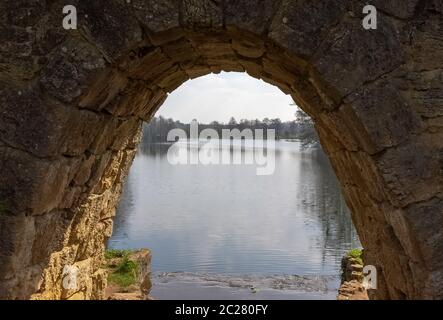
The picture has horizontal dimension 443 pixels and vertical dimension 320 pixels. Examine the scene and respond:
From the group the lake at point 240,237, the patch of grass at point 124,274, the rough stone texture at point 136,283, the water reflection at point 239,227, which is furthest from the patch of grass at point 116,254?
the water reflection at point 239,227

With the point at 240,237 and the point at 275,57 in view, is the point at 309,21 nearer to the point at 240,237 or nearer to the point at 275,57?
the point at 275,57

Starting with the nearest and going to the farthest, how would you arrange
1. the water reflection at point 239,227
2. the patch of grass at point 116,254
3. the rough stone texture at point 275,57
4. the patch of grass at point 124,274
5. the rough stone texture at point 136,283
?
the rough stone texture at point 275,57 → the rough stone texture at point 136,283 → the patch of grass at point 124,274 → the patch of grass at point 116,254 → the water reflection at point 239,227

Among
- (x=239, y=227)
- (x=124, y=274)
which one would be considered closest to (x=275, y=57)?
(x=124, y=274)

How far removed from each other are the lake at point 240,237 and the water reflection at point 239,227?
0.03 meters

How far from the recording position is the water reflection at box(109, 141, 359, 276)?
13266 millimetres

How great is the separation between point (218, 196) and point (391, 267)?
2054 centimetres

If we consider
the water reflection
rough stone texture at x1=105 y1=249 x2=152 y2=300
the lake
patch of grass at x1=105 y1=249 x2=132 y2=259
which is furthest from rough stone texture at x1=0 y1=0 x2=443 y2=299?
the water reflection

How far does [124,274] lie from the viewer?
21.1 ft

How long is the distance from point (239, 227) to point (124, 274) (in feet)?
35.1

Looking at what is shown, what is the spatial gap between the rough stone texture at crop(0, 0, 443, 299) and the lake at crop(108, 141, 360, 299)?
Result: 8272 millimetres

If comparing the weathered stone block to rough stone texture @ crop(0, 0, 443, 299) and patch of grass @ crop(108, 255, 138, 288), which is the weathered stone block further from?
patch of grass @ crop(108, 255, 138, 288)

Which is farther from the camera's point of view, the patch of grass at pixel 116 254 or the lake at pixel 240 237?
the lake at pixel 240 237

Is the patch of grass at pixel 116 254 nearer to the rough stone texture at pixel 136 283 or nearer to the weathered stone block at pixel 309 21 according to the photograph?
the rough stone texture at pixel 136 283

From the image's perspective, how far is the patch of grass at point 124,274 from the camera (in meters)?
6.15
